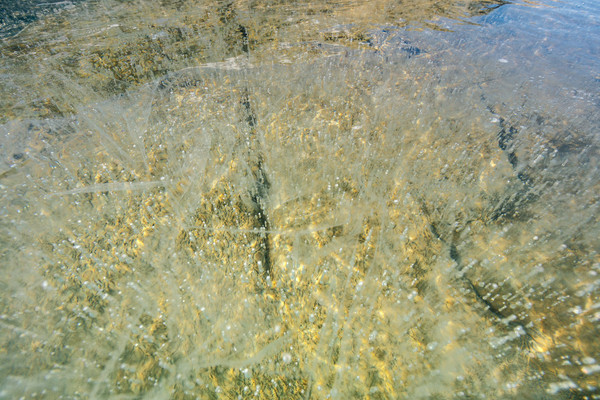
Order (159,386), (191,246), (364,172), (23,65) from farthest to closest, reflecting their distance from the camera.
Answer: (23,65) < (364,172) < (191,246) < (159,386)

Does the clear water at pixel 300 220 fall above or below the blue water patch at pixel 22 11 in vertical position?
below

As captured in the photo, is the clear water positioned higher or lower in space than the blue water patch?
lower

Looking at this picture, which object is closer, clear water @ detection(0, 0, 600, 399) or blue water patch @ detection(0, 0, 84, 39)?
clear water @ detection(0, 0, 600, 399)

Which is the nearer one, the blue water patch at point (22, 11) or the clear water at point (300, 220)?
the clear water at point (300, 220)

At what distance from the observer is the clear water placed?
1196mm

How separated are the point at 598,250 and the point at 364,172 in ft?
4.19

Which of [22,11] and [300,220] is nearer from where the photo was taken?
[300,220]

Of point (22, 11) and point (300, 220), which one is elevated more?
point (22, 11)

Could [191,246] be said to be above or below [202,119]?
below

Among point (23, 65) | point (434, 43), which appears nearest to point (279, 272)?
point (434, 43)

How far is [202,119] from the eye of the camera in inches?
93.0

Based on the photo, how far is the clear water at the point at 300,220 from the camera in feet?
3.92

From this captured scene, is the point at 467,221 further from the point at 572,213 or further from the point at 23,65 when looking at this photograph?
the point at 23,65

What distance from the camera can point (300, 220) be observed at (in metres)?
1.72
